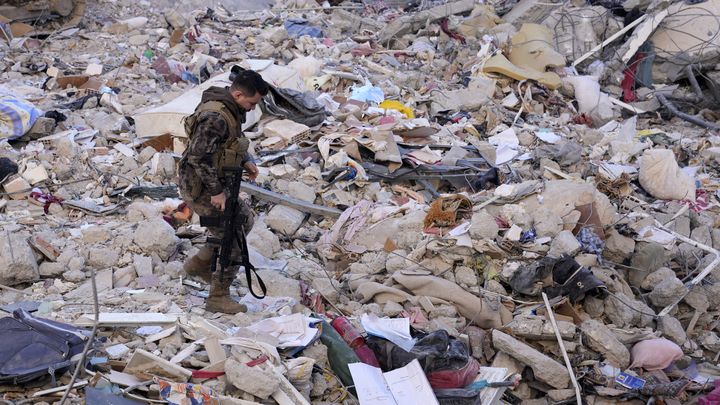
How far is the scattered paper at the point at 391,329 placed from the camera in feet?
15.0

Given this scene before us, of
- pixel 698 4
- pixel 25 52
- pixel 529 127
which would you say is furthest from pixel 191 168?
pixel 698 4

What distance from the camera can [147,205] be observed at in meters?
6.47

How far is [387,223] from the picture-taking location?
257 inches

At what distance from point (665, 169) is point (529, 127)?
2.14 metres

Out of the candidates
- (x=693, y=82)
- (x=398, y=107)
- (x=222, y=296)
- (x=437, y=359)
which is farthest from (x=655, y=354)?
(x=693, y=82)

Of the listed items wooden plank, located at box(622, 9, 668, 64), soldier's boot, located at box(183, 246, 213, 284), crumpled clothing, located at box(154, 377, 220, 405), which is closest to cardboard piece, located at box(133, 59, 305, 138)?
soldier's boot, located at box(183, 246, 213, 284)

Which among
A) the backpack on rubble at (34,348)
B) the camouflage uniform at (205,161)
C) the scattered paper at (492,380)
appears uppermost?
the camouflage uniform at (205,161)

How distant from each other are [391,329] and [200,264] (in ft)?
4.49

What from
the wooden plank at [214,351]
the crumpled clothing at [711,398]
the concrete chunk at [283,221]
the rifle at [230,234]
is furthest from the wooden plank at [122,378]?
the crumpled clothing at [711,398]

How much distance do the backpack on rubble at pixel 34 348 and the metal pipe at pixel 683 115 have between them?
31.7 ft

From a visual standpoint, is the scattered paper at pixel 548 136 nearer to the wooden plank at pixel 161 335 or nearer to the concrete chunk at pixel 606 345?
the concrete chunk at pixel 606 345

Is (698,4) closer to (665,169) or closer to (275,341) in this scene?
(665,169)

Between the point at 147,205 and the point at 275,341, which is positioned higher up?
the point at 275,341

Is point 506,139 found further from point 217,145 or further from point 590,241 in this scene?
point 217,145
